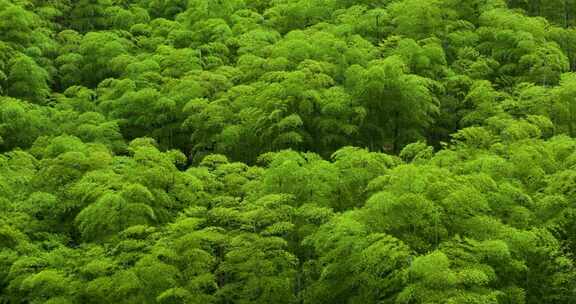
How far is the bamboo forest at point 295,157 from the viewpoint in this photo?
16766mm

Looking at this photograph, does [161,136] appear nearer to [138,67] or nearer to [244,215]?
[138,67]

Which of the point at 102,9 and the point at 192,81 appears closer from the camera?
the point at 192,81

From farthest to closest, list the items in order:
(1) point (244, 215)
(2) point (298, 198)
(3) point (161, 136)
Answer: (3) point (161, 136) → (2) point (298, 198) → (1) point (244, 215)

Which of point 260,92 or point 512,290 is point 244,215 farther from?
point 260,92

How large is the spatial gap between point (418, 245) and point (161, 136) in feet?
51.0

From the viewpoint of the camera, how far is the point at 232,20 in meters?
37.6

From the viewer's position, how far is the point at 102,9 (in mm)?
42594

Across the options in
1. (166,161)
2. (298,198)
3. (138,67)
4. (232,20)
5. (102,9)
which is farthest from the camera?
(102,9)

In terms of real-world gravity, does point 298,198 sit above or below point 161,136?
above

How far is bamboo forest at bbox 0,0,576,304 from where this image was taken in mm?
16766

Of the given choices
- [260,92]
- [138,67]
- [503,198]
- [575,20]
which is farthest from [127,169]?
[575,20]

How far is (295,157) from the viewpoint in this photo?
67.9 feet

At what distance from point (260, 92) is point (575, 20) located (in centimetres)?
2016

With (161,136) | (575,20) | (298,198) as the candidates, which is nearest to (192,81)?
(161,136)
